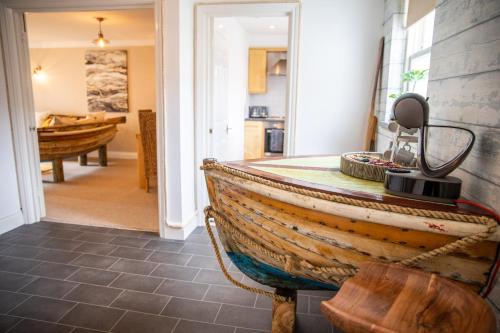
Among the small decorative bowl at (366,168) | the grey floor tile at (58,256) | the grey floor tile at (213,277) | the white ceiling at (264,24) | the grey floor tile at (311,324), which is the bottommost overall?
the grey floor tile at (311,324)

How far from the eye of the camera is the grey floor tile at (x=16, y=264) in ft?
7.79

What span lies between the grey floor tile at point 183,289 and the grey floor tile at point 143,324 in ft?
0.80

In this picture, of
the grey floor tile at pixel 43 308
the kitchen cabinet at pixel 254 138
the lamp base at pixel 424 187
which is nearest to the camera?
the lamp base at pixel 424 187

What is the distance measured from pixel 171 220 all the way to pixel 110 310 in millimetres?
1105

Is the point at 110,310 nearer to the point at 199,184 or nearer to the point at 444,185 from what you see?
the point at 199,184

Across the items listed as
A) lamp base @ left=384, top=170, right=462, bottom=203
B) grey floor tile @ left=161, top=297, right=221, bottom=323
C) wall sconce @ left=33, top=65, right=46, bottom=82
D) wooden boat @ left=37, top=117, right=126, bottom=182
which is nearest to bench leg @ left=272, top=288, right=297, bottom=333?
grey floor tile @ left=161, top=297, right=221, bottom=323

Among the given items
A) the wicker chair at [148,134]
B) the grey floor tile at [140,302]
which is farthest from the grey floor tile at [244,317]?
the wicker chair at [148,134]

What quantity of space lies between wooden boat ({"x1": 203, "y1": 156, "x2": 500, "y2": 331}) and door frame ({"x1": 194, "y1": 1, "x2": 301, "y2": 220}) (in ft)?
5.26

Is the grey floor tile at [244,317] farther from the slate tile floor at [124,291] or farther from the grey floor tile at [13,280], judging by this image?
the grey floor tile at [13,280]

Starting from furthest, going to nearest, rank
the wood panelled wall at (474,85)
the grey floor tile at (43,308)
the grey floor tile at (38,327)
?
1. the grey floor tile at (43,308)
2. the grey floor tile at (38,327)
3. the wood panelled wall at (474,85)

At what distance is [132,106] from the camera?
21.9 feet

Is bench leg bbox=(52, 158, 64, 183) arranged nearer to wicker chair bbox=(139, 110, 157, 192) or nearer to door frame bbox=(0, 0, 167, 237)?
wicker chair bbox=(139, 110, 157, 192)

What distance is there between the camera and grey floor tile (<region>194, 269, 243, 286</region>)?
228 cm

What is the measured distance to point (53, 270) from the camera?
2.38 metres
